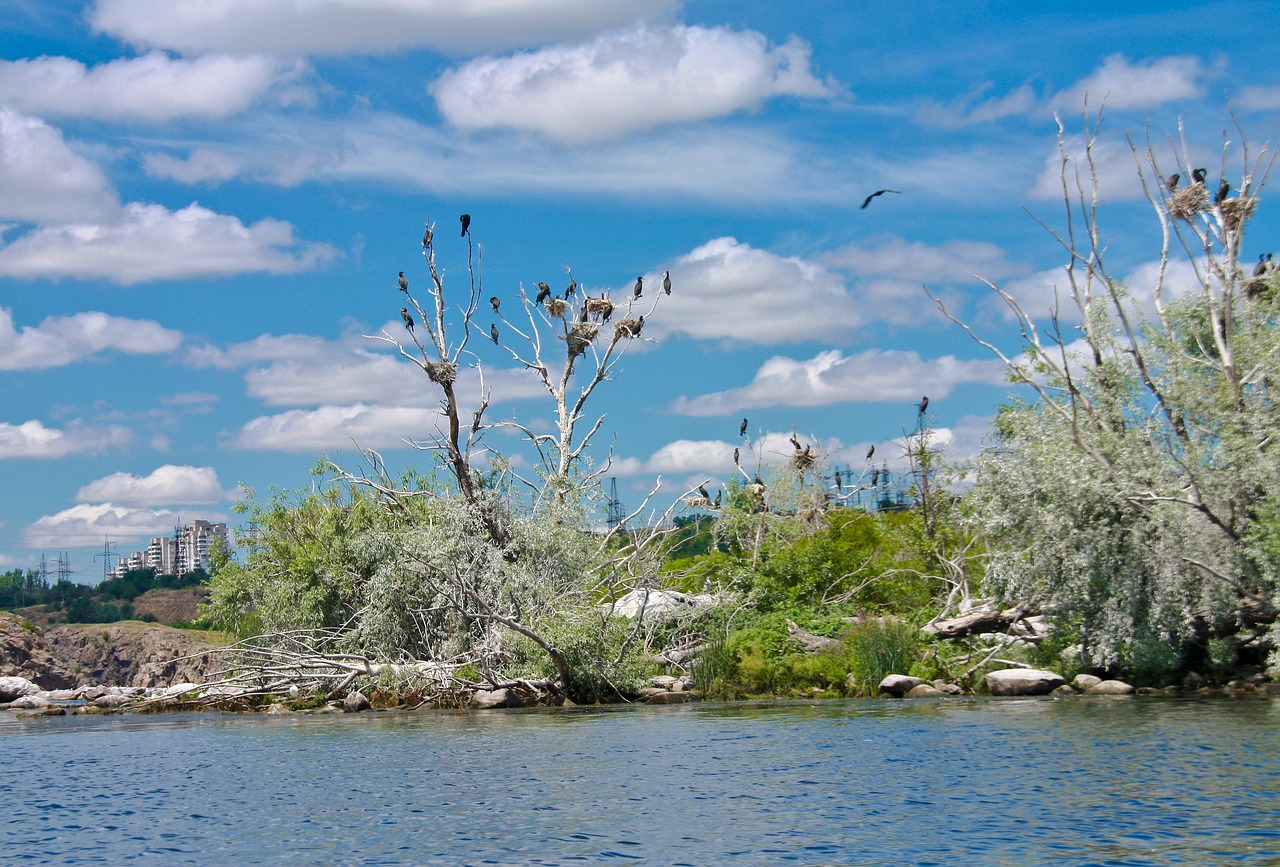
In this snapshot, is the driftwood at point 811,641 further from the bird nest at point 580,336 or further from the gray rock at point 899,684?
the bird nest at point 580,336

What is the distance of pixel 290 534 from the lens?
3709cm

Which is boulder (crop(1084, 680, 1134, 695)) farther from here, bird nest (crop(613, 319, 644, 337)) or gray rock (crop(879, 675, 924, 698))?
bird nest (crop(613, 319, 644, 337))

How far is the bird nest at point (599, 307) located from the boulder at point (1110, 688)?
19.6 m

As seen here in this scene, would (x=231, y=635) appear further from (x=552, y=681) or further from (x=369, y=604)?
(x=552, y=681)

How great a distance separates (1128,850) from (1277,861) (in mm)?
1218

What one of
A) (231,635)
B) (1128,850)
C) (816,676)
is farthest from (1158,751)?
(231,635)

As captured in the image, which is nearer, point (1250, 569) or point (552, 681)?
point (1250, 569)

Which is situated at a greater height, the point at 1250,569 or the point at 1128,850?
the point at 1250,569

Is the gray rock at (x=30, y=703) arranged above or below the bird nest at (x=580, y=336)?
below

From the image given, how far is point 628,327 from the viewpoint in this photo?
128 ft

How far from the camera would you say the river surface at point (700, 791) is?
11.6 meters

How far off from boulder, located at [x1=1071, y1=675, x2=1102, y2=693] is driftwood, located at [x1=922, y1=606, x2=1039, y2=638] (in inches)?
139

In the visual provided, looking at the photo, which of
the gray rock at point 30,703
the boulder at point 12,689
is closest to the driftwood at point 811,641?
the gray rock at point 30,703

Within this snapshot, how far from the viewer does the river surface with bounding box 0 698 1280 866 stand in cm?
1159
